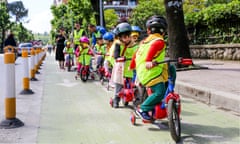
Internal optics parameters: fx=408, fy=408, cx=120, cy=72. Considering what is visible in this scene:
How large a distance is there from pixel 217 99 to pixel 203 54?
11803 mm

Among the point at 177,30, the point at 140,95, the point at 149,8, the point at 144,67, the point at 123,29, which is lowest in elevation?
the point at 140,95

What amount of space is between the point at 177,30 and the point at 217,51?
4882 millimetres

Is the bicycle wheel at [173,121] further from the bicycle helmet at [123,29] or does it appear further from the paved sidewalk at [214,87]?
the bicycle helmet at [123,29]

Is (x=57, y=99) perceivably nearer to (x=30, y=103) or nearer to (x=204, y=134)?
(x=30, y=103)

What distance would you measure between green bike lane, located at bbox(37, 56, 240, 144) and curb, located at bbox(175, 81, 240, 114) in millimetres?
202

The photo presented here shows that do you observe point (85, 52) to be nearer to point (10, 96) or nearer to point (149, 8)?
point (10, 96)

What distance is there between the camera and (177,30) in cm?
1361

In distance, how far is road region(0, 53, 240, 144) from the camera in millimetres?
5582

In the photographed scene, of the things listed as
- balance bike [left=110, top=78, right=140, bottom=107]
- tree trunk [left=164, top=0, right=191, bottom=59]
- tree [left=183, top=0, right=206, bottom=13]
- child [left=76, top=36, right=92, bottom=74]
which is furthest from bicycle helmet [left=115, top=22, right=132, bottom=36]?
tree [left=183, top=0, right=206, bottom=13]

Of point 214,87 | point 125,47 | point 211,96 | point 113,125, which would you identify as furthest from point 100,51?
point 113,125

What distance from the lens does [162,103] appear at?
5766 millimetres

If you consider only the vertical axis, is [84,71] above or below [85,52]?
below

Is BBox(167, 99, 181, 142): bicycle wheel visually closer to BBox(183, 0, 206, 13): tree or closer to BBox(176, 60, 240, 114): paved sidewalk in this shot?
BBox(176, 60, 240, 114): paved sidewalk

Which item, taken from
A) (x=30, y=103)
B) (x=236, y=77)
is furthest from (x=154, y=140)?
(x=236, y=77)
